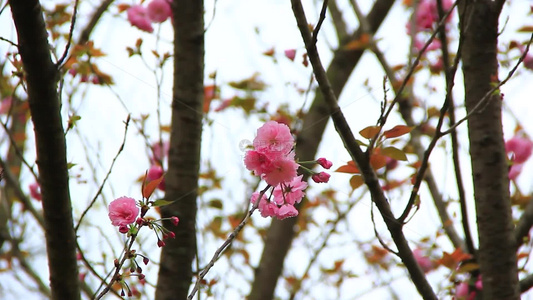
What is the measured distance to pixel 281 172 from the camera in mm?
855

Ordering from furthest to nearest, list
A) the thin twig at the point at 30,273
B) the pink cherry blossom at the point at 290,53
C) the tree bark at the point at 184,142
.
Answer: the thin twig at the point at 30,273
the pink cherry blossom at the point at 290,53
the tree bark at the point at 184,142

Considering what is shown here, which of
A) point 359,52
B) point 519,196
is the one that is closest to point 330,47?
point 359,52

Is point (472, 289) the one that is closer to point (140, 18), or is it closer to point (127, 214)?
point (127, 214)

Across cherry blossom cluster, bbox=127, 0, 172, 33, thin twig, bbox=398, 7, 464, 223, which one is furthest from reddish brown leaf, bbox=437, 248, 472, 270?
cherry blossom cluster, bbox=127, 0, 172, 33

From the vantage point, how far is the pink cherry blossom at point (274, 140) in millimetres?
854

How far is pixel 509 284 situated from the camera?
1338mm

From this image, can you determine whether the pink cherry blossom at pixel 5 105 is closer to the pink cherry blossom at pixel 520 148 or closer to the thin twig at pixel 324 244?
the thin twig at pixel 324 244

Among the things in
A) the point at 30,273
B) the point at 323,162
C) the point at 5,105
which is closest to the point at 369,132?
the point at 323,162

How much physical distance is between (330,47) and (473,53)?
42.9 inches

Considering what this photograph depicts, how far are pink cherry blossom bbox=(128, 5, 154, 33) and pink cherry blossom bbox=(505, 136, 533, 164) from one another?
1.31 m

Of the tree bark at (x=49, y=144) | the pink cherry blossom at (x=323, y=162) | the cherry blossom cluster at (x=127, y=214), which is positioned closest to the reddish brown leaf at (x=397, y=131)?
the pink cherry blossom at (x=323, y=162)

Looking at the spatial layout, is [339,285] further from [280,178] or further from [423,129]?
[280,178]

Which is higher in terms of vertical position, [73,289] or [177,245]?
[177,245]

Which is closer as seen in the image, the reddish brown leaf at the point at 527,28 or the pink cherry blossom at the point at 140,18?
the reddish brown leaf at the point at 527,28
